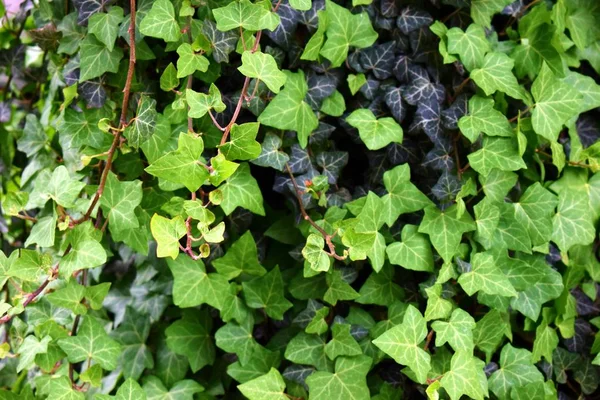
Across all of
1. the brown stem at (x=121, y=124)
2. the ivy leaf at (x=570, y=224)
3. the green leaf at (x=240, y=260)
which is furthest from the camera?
the ivy leaf at (x=570, y=224)

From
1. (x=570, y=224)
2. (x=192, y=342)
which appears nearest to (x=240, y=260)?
(x=192, y=342)

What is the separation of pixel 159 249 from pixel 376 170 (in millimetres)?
438

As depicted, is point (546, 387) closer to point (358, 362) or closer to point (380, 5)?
point (358, 362)

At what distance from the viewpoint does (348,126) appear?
1202 millimetres

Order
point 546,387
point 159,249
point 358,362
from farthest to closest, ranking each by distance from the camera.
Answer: point 546,387, point 358,362, point 159,249

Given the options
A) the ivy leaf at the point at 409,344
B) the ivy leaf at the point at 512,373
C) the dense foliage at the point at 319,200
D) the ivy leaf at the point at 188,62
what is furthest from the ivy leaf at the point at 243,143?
the ivy leaf at the point at 512,373

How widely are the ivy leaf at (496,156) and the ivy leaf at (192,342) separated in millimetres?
569

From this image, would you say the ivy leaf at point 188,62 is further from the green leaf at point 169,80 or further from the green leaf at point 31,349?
the green leaf at point 31,349

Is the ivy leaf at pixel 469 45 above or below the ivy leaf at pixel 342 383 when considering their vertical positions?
above

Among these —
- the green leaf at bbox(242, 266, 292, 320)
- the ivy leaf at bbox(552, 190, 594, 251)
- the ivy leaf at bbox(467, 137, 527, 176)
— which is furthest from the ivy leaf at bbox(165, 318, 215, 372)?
the ivy leaf at bbox(552, 190, 594, 251)

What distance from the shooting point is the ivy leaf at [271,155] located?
111cm

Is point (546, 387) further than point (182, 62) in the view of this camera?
Yes

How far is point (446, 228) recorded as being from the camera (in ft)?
3.79

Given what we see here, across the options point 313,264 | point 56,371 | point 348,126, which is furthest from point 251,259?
point 56,371
